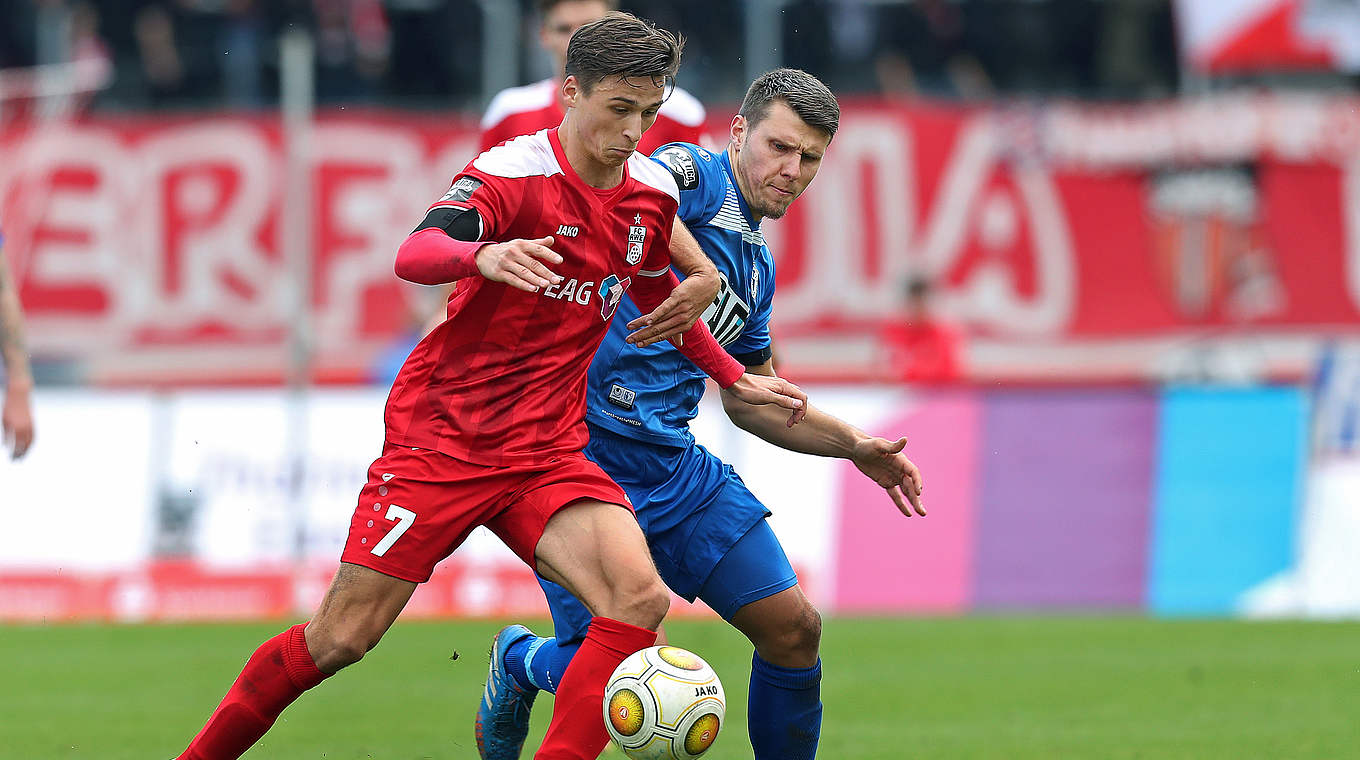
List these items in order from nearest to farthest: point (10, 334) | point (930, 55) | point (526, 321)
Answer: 1. point (526, 321)
2. point (10, 334)
3. point (930, 55)

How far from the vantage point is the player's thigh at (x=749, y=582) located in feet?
19.0

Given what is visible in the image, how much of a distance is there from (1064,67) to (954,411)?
8231mm

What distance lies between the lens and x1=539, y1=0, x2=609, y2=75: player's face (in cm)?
719

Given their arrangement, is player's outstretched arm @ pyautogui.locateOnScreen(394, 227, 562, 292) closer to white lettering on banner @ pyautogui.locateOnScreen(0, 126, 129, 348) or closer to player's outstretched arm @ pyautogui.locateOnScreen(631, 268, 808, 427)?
player's outstretched arm @ pyautogui.locateOnScreen(631, 268, 808, 427)

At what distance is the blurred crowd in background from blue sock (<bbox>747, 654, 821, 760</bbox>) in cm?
1308

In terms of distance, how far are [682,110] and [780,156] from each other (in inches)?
56.7

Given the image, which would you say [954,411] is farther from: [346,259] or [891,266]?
[346,259]

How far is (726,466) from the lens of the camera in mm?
6184

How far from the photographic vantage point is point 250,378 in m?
17.5

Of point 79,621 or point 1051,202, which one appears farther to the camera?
point 1051,202

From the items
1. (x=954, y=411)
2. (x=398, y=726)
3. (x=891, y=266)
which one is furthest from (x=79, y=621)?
(x=891, y=266)

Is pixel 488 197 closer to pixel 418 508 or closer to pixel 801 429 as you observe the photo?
pixel 418 508

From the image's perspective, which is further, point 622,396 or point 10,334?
point 10,334

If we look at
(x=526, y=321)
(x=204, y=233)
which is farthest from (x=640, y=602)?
(x=204, y=233)
